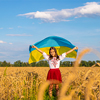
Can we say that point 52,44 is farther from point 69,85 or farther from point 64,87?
point 64,87

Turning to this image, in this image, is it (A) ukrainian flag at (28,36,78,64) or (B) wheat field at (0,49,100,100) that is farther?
(A) ukrainian flag at (28,36,78,64)

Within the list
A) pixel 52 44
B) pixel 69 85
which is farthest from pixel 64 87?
pixel 52 44

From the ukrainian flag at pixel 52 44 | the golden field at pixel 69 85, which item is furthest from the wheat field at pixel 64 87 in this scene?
the ukrainian flag at pixel 52 44

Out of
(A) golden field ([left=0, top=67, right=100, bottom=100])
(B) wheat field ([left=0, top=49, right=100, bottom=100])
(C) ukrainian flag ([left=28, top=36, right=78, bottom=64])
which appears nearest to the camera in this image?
(B) wheat field ([left=0, top=49, right=100, bottom=100])

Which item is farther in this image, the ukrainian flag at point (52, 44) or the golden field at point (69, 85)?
the ukrainian flag at point (52, 44)

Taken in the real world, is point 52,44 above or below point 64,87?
above

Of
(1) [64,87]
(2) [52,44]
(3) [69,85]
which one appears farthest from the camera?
(2) [52,44]

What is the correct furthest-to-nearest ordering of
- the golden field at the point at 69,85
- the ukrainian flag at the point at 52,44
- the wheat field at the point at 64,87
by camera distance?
the ukrainian flag at the point at 52,44 < the golden field at the point at 69,85 < the wheat field at the point at 64,87

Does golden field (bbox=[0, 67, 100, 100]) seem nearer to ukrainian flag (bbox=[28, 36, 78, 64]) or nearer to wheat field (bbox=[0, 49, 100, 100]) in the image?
wheat field (bbox=[0, 49, 100, 100])

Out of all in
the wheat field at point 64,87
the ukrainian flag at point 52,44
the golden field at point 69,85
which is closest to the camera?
the wheat field at point 64,87

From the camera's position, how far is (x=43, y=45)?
919 centimetres

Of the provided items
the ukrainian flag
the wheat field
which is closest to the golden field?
the wheat field

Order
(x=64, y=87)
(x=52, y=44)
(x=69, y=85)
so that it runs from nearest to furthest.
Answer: (x=64, y=87) → (x=69, y=85) → (x=52, y=44)

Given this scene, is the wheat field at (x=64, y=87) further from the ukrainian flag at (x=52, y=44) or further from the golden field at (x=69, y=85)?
the ukrainian flag at (x=52, y=44)
